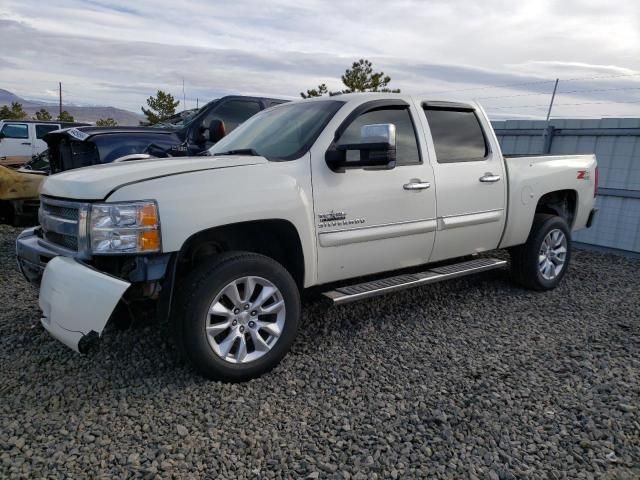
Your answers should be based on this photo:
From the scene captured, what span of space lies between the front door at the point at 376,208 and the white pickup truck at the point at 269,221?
0.01 metres

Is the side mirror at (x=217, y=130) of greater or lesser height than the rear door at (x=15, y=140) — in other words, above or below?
above

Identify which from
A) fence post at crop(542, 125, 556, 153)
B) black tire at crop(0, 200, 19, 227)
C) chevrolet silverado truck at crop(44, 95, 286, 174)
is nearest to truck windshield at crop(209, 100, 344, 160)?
chevrolet silverado truck at crop(44, 95, 286, 174)

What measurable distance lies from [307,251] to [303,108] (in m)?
1.33

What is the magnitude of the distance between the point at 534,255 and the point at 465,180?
1363 mm

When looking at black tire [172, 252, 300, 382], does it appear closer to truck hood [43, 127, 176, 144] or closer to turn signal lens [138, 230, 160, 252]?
turn signal lens [138, 230, 160, 252]

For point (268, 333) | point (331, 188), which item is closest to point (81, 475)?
point (268, 333)

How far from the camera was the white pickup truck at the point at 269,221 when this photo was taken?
112 inches

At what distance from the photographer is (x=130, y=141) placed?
691 centimetres

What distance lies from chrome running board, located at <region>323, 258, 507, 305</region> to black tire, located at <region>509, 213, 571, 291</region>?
466mm

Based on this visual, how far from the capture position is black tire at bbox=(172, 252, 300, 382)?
296cm

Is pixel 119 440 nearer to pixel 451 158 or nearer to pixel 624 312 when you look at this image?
pixel 451 158

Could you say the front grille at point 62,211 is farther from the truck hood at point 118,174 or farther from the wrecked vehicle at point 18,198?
the wrecked vehicle at point 18,198

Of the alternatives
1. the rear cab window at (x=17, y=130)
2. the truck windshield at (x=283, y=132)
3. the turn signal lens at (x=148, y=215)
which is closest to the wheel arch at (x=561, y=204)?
the truck windshield at (x=283, y=132)

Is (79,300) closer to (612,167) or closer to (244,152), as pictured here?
(244,152)
